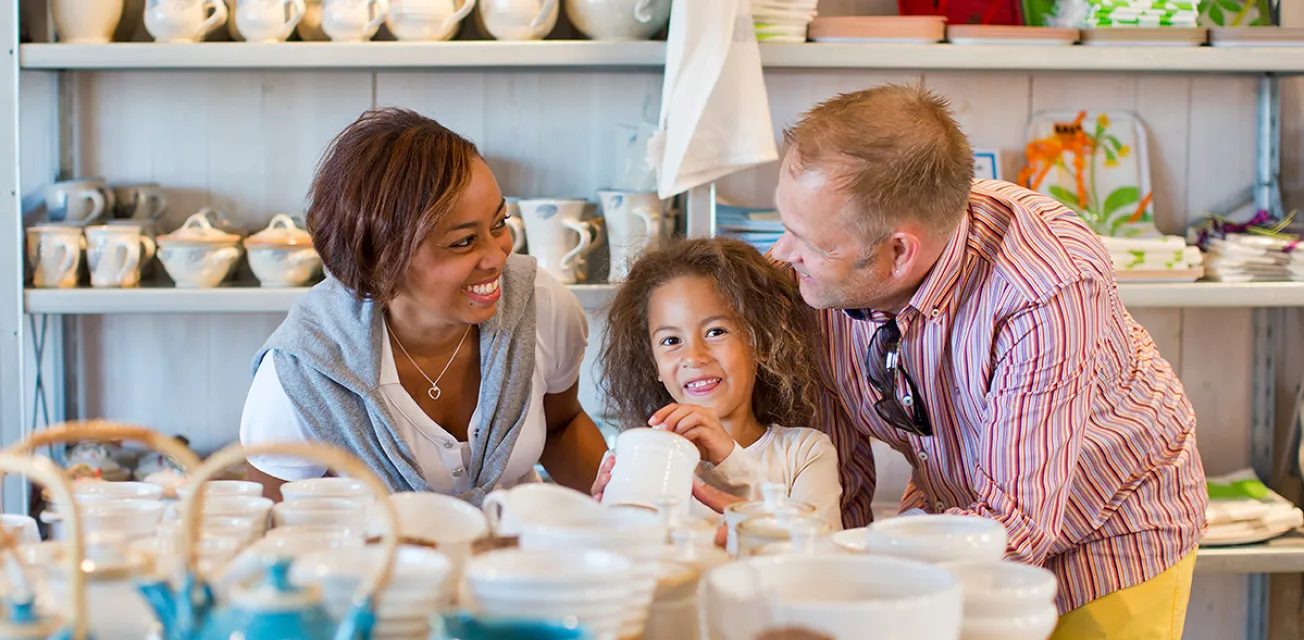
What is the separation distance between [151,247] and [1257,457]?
2466mm

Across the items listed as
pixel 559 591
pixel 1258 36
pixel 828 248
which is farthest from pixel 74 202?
pixel 1258 36

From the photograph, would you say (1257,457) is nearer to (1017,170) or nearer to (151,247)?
(1017,170)

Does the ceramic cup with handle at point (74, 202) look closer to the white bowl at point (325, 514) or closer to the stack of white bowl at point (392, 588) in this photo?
the white bowl at point (325, 514)

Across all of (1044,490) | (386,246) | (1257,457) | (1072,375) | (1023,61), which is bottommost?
(1257,457)

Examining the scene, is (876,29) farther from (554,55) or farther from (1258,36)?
(1258,36)

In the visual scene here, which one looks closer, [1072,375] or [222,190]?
[1072,375]

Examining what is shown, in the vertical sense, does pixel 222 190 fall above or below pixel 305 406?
above

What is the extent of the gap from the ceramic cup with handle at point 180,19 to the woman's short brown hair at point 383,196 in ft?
2.96

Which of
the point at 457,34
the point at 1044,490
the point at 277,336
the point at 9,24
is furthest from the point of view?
the point at 457,34

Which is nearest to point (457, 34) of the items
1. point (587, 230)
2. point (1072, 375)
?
point (587, 230)

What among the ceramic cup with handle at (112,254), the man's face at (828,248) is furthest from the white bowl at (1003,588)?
the ceramic cup with handle at (112,254)

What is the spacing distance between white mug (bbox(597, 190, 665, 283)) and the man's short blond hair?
95 cm

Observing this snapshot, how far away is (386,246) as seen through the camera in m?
1.58

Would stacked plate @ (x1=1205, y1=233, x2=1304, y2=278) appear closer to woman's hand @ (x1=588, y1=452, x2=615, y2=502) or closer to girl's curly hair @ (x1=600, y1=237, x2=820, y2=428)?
girl's curly hair @ (x1=600, y1=237, x2=820, y2=428)
